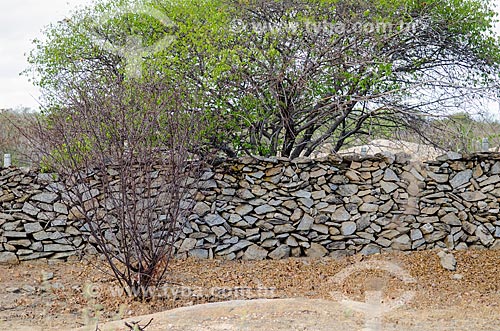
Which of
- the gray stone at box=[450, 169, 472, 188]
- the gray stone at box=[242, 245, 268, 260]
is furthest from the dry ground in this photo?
the gray stone at box=[450, 169, 472, 188]

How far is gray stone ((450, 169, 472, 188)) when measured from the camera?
809 centimetres

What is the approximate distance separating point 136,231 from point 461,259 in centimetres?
423

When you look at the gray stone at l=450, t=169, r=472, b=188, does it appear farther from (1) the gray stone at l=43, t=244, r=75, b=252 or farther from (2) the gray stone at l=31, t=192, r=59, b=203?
(2) the gray stone at l=31, t=192, r=59, b=203

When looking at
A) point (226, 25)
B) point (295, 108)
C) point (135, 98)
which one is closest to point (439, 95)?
point (295, 108)

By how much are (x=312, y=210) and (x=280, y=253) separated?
71cm

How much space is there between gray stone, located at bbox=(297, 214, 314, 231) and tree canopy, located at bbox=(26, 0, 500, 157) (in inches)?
43.5

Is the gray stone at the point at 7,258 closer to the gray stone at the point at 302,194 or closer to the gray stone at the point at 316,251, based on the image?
the gray stone at the point at 302,194

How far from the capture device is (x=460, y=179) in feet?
26.6

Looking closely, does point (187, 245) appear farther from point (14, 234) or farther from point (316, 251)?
Answer: point (14, 234)

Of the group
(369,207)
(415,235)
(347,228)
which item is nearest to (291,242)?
(347,228)

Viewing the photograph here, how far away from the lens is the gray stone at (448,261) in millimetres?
7453

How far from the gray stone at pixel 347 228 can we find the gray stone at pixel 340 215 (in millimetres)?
67

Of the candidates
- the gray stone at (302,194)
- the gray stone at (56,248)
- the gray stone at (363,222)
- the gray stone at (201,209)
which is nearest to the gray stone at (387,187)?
the gray stone at (363,222)

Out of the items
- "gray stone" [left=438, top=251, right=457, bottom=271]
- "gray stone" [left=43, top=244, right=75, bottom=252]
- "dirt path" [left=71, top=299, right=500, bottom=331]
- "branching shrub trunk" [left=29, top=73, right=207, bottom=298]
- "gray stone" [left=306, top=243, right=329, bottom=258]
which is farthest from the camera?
"gray stone" [left=306, top=243, right=329, bottom=258]
